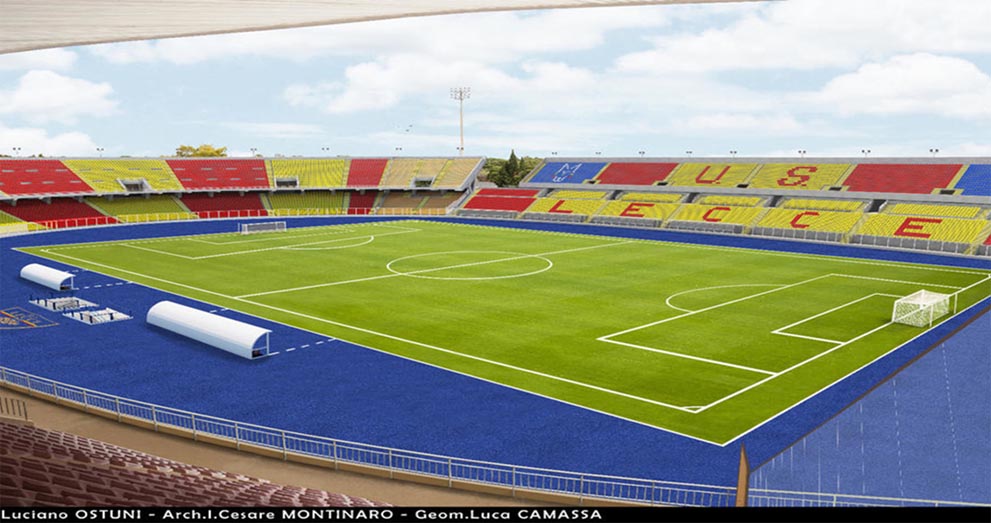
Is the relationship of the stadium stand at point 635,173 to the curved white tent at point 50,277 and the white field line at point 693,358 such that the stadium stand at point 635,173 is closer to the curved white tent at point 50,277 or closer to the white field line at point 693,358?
the white field line at point 693,358

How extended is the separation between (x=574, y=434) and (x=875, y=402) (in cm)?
771

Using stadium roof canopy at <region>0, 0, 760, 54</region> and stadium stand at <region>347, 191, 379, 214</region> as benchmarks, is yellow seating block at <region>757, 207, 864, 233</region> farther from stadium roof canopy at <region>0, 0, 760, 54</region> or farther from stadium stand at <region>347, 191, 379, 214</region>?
stadium roof canopy at <region>0, 0, 760, 54</region>

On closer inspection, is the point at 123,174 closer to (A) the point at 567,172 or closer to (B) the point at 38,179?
(B) the point at 38,179

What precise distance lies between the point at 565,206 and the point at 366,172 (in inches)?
1236

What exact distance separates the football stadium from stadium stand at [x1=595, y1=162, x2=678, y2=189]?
19.9m

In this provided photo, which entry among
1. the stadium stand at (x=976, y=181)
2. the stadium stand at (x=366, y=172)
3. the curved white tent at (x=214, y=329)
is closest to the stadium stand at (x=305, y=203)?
the stadium stand at (x=366, y=172)

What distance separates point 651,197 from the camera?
268 ft

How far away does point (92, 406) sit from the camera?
20.5m

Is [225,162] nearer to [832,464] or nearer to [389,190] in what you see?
[389,190]

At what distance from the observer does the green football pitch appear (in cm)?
2323

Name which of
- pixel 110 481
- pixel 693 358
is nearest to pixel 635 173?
pixel 693 358

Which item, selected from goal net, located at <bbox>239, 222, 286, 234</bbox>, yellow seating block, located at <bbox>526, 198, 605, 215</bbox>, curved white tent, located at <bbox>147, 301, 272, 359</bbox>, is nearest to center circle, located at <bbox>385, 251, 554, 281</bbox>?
curved white tent, located at <bbox>147, 301, 272, 359</bbox>

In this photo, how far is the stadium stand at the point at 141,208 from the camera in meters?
79.7

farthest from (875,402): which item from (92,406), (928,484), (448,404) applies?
(92,406)
